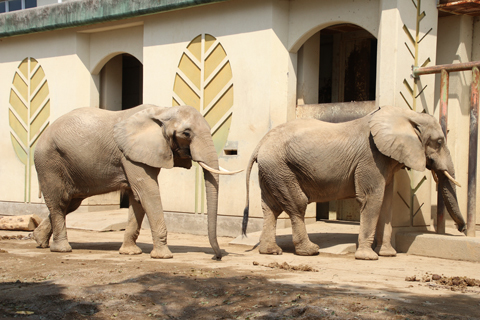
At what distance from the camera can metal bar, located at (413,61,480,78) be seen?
31.5 feet

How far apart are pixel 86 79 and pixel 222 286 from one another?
1025cm

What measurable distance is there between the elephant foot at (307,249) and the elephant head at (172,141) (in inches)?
53.9

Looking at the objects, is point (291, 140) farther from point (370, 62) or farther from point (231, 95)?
point (370, 62)

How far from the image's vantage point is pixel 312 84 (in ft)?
41.5

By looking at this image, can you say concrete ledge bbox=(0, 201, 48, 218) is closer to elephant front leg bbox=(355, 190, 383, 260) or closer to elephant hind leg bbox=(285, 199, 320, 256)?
elephant hind leg bbox=(285, 199, 320, 256)

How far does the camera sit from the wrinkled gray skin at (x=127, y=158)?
8719mm

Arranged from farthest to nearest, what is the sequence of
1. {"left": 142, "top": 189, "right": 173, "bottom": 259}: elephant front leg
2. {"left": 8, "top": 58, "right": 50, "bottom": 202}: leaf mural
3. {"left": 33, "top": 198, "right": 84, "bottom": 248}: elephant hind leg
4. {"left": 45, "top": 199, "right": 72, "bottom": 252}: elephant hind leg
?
{"left": 8, "top": 58, "right": 50, "bottom": 202}: leaf mural, {"left": 33, "top": 198, "right": 84, "bottom": 248}: elephant hind leg, {"left": 45, "top": 199, "right": 72, "bottom": 252}: elephant hind leg, {"left": 142, "top": 189, "right": 173, "bottom": 259}: elephant front leg

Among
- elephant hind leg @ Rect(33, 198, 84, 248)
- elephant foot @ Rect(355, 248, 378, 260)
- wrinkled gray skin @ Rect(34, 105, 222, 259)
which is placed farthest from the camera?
elephant hind leg @ Rect(33, 198, 84, 248)

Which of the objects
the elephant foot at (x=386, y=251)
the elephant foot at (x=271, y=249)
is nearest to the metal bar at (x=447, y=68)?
the elephant foot at (x=386, y=251)

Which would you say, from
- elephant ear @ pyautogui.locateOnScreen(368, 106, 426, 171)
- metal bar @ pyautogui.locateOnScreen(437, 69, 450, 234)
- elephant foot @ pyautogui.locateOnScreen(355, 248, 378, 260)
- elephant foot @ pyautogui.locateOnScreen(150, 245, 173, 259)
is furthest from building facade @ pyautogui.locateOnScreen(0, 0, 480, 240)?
elephant foot @ pyautogui.locateOnScreen(150, 245, 173, 259)

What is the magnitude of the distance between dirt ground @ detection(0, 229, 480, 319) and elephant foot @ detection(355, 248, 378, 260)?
0.34ft

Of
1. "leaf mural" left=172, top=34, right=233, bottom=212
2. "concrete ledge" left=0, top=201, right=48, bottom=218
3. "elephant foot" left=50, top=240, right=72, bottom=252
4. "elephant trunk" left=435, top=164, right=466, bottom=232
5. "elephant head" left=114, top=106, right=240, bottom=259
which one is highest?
"leaf mural" left=172, top=34, right=233, bottom=212

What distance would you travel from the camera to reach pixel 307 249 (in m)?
9.46

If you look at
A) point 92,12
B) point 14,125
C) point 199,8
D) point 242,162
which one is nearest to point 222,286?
point 242,162
